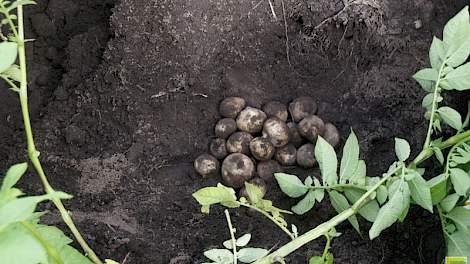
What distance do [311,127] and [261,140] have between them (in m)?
0.20

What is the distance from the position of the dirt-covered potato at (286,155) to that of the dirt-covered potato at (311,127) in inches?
2.9

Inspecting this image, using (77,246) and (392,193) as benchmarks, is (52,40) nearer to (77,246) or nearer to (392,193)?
(77,246)

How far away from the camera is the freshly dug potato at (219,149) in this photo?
7.59 feet

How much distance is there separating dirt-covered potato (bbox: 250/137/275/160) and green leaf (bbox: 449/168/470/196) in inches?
30.0

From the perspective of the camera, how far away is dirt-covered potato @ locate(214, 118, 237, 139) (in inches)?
91.0

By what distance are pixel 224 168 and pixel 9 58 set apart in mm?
1503

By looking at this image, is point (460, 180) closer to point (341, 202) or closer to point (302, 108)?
point (341, 202)

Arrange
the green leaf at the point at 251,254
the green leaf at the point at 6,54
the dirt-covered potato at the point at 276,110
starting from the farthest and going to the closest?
the dirt-covered potato at the point at 276,110
the green leaf at the point at 251,254
the green leaf at the point at 6,54

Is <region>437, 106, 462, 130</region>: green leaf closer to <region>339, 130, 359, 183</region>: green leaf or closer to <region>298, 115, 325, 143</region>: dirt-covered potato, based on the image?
<region>339, 130, 359, 183</region>: green leaf

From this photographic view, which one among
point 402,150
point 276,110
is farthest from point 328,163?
point 276,110

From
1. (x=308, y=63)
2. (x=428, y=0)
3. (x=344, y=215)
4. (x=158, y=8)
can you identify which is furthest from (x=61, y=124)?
(x=428, y=0)

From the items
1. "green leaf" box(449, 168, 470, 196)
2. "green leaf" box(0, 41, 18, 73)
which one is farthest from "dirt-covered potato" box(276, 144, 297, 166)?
"green leaf" box(0, 41, 18, 73)

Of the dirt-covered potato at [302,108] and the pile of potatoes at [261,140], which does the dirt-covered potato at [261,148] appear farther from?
the dirt-covered potato at [302,108]

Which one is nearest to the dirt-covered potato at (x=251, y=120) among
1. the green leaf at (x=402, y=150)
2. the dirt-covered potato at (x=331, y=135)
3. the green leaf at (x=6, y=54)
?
the dirt-covered potato at (x=331, y=135)
